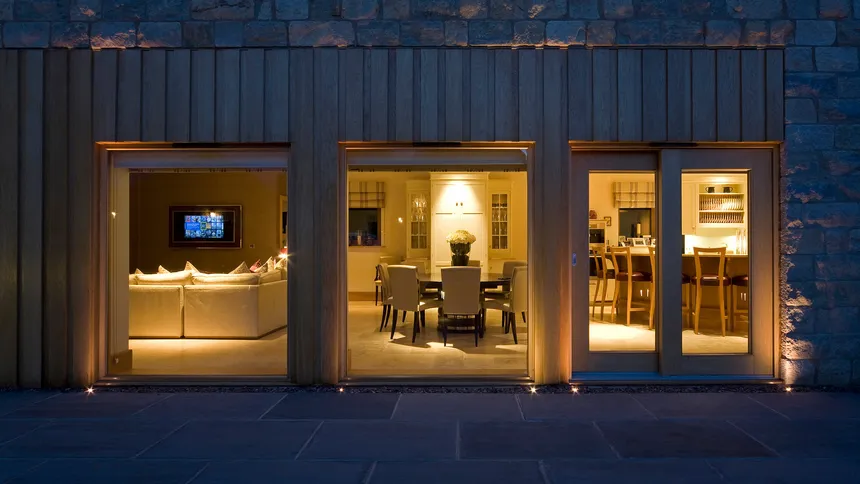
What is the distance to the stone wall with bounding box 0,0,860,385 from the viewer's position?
4.61m

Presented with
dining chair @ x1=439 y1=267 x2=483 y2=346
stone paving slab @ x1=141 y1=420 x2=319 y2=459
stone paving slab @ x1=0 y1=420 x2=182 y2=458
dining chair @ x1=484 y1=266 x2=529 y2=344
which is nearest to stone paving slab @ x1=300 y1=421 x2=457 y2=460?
stone paving slab @ x1=141 y1=420 x2=319 y2=459

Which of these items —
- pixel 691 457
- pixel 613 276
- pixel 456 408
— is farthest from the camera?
pixel 613 276

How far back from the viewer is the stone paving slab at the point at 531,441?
3.17m

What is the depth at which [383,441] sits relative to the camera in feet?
11.1

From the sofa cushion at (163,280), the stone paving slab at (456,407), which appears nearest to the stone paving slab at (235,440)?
the stone paving slab at (456,407)

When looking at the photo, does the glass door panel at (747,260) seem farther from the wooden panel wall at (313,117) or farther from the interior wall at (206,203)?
the interior wall at (206,203)

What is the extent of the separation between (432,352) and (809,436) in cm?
333

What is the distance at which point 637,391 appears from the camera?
455 cm

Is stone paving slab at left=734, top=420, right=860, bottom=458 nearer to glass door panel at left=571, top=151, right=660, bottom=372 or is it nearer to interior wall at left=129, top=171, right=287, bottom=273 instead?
glass door panel at left=571, top=151, right=660, bottom=372

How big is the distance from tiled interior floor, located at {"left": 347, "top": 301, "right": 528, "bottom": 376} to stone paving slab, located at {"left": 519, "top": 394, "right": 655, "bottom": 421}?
53cm

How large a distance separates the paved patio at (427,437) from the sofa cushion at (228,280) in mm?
2366

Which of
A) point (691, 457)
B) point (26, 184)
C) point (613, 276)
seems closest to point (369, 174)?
point (613, 276)

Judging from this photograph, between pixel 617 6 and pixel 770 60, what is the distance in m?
1.26

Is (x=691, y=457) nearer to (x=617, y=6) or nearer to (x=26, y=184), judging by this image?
(x=617, y=6)
